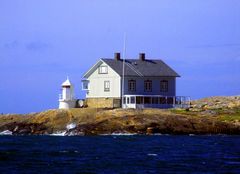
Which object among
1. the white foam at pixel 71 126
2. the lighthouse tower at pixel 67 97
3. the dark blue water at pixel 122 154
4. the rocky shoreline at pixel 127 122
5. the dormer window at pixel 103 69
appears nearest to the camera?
the dark blue water at pixel 122 154

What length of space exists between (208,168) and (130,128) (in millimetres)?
29022

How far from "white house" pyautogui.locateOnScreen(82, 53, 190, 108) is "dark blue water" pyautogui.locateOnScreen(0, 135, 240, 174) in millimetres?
15577

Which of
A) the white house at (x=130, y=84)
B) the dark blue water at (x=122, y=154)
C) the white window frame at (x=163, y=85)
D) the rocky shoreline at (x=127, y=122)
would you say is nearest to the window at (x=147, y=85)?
the white house at (x=130, y=84)

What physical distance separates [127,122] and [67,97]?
1285 centimetres

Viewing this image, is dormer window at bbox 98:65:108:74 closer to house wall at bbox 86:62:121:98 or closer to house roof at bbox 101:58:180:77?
house wall at bbox 86:62:121:98

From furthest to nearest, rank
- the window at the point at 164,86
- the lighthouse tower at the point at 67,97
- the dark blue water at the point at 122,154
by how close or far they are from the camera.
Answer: the window at the point at 164,86 → the lighthouse tower at the point at 67,97 → the dark blue water at the point at 122,154

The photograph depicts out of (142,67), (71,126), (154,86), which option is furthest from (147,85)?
(71,126)

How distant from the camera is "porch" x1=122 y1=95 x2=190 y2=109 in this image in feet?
264

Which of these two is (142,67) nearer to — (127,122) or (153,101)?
(153,101)

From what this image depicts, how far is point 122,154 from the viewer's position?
162 ft

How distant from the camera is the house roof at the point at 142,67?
83250 millimetres

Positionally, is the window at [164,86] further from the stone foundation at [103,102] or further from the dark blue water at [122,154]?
the dark blue water at [122,154]

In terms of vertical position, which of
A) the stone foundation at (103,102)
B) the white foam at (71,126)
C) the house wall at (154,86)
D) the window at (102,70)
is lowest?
the white foam at (71,126)

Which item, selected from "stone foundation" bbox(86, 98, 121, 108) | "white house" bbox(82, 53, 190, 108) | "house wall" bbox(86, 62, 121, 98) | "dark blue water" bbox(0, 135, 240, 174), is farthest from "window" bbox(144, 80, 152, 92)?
"dark blue water" bbox(0, 135, 240, 174)
